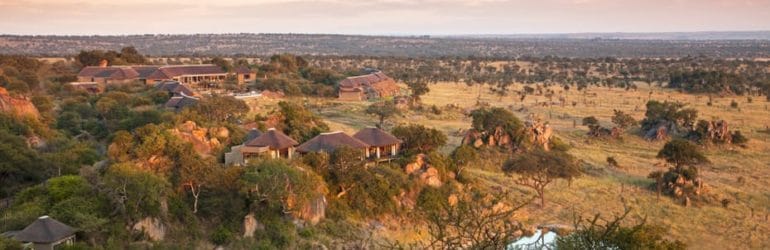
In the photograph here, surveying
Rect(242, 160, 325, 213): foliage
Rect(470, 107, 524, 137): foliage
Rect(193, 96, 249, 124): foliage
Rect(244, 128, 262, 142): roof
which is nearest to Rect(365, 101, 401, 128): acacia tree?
Rect(470, 107, 524, 137): foliage

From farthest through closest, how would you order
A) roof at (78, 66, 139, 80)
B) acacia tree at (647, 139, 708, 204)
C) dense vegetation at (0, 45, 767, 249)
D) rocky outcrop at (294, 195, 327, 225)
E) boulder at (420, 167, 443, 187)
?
roof at (78, 66, 139, 80) → acacia tree at (647, 139, 708, 204) → boulder at (420, 167, 443, 187) → rocky outcrop at (294, 195, 327, 225) → dense vegetation at (0, 45, 767, 249)

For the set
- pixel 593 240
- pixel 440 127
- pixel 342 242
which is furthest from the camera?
pixel 440 127

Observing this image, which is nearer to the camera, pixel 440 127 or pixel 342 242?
pixel 342 242

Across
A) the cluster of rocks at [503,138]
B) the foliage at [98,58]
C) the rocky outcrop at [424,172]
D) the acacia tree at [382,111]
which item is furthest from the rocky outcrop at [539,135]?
the foliage at [98,58]

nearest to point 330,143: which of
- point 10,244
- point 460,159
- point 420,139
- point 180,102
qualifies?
point 420,139

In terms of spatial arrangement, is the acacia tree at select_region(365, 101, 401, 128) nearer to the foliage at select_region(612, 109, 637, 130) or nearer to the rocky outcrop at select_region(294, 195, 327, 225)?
the foliage at select_region(612, 109, 637, 130)

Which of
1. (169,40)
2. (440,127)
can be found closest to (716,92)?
(440,127)

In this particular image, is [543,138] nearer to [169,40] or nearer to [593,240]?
[593,240]

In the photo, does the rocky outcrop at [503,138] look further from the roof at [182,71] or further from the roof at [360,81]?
→ the roof at [182,71]
